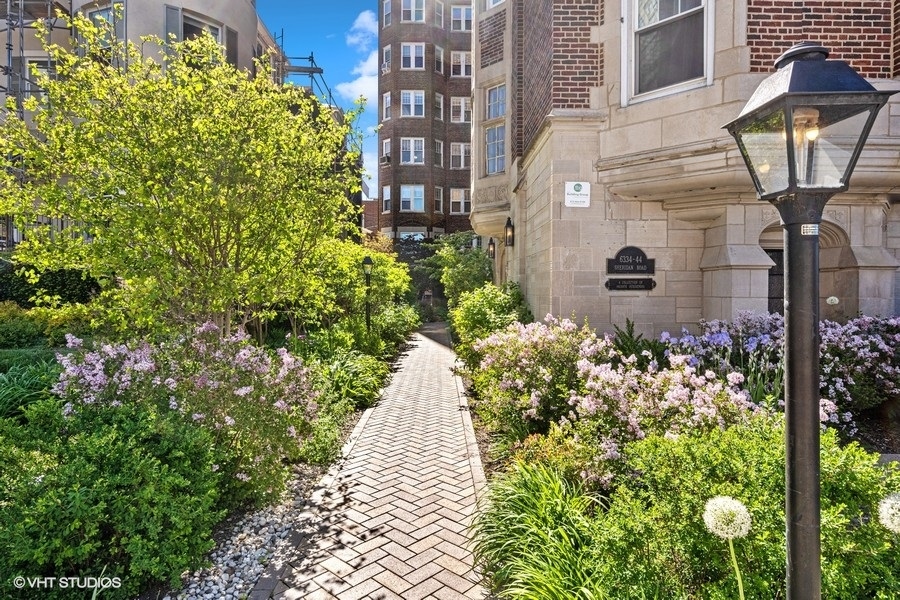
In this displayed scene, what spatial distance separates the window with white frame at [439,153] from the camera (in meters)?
28.1

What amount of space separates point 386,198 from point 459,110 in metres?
7.07

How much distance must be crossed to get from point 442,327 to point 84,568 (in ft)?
59.5

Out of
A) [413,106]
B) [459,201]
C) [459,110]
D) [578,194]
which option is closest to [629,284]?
[578,194]

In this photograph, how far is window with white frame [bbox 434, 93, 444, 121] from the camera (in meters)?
27.9

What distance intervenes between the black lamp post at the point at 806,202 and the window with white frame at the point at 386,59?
29.7 metres

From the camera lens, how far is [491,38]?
42.7ft

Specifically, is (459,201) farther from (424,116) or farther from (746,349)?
(746,349)

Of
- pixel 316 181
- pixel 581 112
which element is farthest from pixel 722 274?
pixel 316 181

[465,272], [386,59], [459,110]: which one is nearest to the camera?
[465,272]

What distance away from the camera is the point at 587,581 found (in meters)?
2.50

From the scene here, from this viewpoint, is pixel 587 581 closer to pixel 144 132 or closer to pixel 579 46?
pixel 144 132

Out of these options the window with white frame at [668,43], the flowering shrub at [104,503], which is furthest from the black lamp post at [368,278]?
the flowering shrub at [104,503]

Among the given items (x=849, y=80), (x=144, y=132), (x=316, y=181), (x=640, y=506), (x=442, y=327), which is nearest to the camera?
(x=849, y=80)

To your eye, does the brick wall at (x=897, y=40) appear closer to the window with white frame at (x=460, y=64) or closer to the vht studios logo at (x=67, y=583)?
the vht studios logo at (x=67, y=583)
